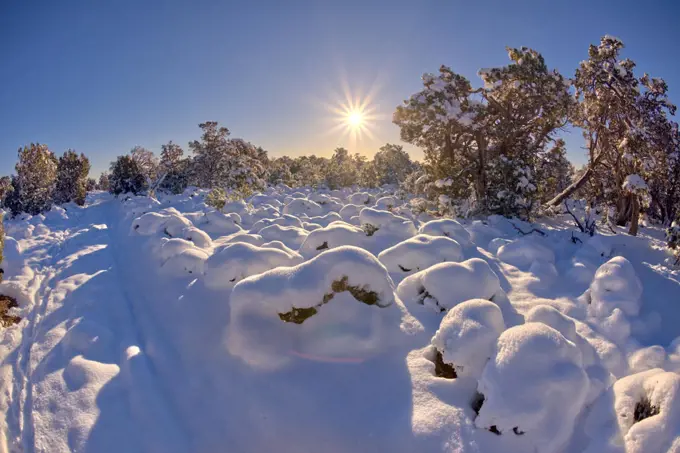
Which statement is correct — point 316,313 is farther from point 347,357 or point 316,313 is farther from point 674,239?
point 674,239

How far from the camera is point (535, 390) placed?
309cm

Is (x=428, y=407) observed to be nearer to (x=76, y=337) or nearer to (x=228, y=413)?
(x=228, y=413)

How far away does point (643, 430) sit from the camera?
2.75 m

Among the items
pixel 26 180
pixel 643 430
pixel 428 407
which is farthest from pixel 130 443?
pixel 26 180

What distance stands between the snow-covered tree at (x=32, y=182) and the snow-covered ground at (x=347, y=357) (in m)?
14.0

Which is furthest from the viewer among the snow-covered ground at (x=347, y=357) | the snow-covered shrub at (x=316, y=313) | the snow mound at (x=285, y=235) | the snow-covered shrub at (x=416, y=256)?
the snow mound at (x=285, y=235)

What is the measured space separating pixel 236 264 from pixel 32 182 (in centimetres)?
1924

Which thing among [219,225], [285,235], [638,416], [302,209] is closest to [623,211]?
[302,209]

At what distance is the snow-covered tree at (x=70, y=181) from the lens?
77.5 feet

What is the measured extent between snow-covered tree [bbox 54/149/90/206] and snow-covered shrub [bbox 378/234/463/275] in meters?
25.5

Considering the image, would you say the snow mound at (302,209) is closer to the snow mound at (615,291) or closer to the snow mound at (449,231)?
the snow mound at (449,231)

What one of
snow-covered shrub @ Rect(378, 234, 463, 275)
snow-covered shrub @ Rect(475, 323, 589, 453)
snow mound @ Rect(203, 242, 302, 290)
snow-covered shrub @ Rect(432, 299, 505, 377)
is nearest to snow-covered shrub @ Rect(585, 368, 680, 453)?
snow-covered shrub @ Rect(475, 323, 589, 453)

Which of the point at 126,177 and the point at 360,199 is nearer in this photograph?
the point at 360,199

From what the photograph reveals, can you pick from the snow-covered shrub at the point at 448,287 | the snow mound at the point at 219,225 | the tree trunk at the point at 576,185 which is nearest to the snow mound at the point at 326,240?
the snow-covered shrub at the point at 448,287
